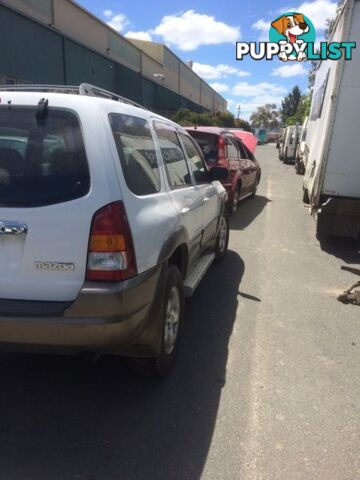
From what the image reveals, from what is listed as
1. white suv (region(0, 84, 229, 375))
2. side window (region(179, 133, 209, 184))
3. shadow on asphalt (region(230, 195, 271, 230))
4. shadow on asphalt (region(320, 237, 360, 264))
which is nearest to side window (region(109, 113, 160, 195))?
white suv (region(0, 84, 229, 375))

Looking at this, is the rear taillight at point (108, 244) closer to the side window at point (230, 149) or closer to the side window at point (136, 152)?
the side window at point (136, 152)

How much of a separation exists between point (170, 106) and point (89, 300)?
47683mm

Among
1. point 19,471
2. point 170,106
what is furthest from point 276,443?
point 170,106

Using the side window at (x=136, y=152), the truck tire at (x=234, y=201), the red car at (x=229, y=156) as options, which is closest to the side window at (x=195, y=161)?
the side window at (x=136, y=152)

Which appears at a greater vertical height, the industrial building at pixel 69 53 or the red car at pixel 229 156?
the industrial building at pixel 69 53

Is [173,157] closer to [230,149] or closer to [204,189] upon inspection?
[204,189]

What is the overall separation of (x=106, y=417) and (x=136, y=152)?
5.73ft

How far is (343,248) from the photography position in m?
7.59

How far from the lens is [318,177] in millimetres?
7238

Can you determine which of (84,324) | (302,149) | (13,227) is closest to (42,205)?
(13,227)

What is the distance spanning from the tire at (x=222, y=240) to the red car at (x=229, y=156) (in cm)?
182

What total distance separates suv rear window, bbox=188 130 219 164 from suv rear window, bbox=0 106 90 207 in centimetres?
664

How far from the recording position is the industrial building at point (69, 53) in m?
19.9

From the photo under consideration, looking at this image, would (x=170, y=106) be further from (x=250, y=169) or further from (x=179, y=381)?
(x=179, y=381)
